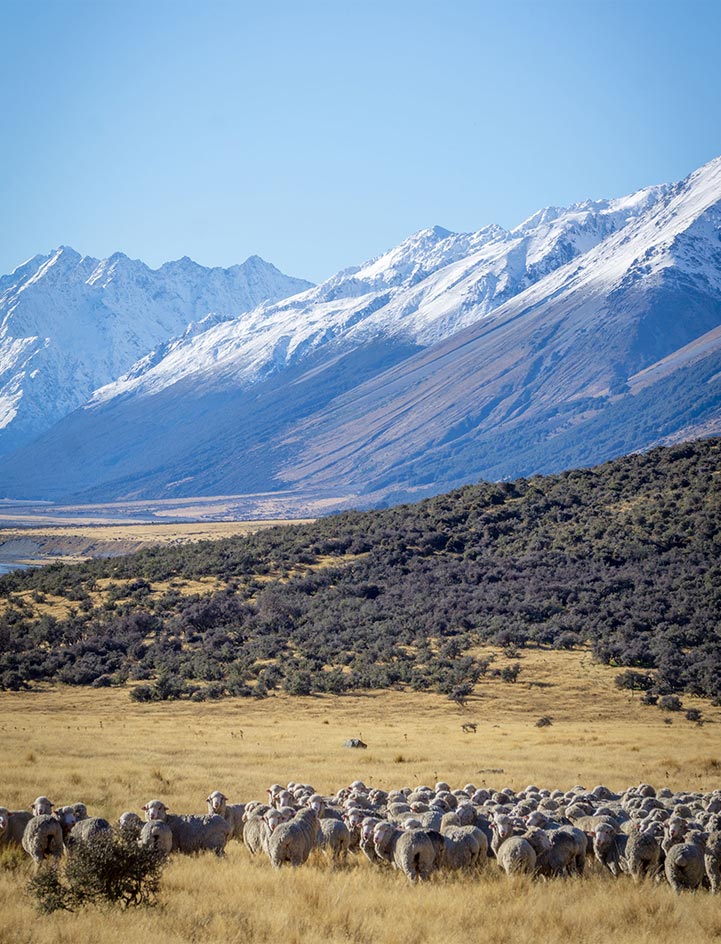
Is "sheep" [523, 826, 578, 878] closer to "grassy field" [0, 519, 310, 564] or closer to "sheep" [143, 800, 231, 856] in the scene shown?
"sheep" [143, 800, 231, 856]

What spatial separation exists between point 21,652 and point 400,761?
Answer: 26559mm

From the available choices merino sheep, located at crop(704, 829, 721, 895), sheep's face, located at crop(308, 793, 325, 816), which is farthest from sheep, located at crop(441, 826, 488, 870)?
merino sheep, located at crop(704, 829, 721, 895)

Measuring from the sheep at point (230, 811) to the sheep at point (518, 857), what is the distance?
4.76m

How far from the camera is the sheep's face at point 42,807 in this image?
13.5 metres

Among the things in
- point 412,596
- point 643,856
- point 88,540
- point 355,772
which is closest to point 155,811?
point 643,856

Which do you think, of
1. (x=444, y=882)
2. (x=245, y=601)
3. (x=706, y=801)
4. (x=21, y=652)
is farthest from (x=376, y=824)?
(x=245, y=601)

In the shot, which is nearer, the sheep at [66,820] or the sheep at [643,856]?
the sheep at [66,820]

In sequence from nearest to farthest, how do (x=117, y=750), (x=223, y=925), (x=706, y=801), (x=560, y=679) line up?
(x=223, y=925), (x=706, y=801), (x=117, y=750), (x=560, y=679)

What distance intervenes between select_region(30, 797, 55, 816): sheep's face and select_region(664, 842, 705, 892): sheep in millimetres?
9115

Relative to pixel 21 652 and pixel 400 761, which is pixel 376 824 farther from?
pixel 21 652

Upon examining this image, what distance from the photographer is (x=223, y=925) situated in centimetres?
996

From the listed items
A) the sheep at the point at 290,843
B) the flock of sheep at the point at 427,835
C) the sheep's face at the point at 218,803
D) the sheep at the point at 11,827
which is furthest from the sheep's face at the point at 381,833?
the sheep at the point at 11,827

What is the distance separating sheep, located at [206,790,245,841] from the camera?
49.3 feet

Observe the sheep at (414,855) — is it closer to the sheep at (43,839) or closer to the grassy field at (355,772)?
the grassy field at (355,772)
